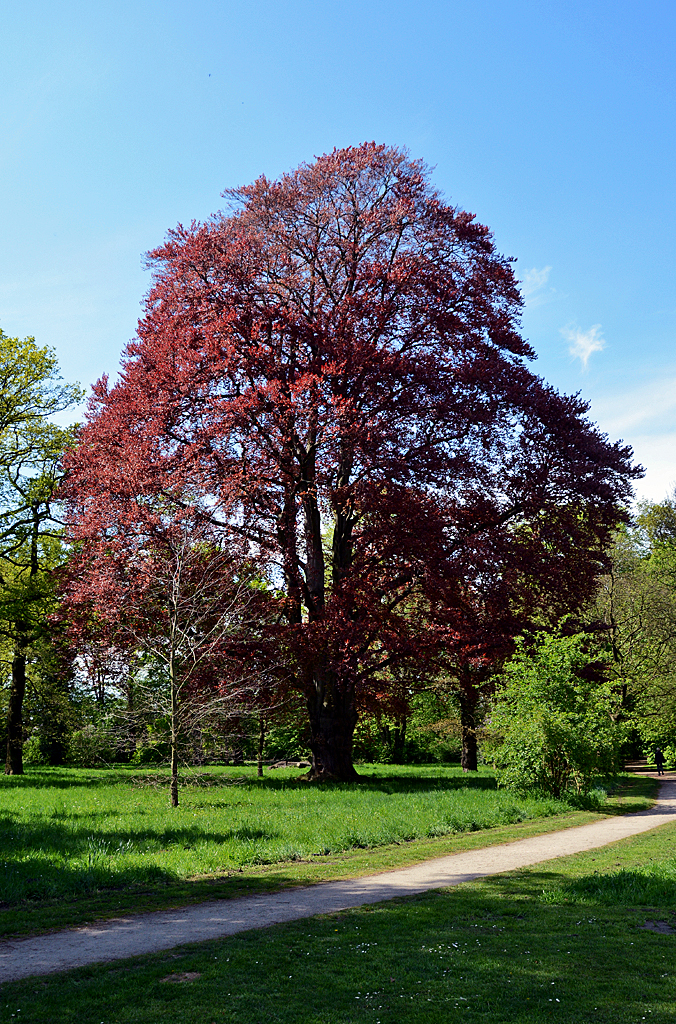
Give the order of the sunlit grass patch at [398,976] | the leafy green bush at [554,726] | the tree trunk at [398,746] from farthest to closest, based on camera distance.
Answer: the tree trunk at [398,746] < the leafy green bush at [554,726] < the sunlit grass patch at [398,976]

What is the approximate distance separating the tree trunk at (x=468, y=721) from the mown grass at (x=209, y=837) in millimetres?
4976

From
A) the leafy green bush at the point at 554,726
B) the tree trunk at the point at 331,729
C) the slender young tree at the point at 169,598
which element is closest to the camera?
the leafy green bush at the point at 554,726

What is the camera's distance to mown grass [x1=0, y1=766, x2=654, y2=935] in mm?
8391

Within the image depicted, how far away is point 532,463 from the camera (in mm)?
22578

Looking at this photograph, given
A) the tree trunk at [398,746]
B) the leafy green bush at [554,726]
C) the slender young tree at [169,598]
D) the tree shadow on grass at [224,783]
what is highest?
the slender young tree at [169,598]

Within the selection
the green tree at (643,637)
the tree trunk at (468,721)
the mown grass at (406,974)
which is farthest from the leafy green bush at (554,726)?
the green tree at (643,637)

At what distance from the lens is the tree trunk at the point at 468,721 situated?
2267 cm

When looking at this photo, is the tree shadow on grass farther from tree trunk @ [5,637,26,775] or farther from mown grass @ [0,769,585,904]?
tree trunk @ [5,637,26,775]

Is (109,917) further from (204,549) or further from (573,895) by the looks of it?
(204,549)

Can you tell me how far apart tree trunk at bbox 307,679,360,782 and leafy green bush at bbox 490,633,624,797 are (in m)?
5.61

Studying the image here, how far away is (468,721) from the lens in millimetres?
28953

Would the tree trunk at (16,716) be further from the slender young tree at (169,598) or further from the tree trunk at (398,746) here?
the tree trunk at (398,746)

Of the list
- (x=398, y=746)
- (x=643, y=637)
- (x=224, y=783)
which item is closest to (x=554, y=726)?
(x=224, y=783)

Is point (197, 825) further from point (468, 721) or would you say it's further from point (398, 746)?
point (398, 746)
